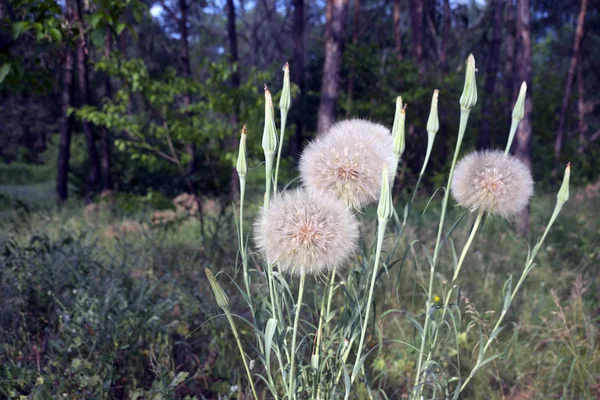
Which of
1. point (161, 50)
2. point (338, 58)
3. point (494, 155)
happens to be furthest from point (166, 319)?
point (161, 50)

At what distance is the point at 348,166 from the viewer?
1729 mm

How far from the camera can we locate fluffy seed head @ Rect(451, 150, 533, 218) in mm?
1892

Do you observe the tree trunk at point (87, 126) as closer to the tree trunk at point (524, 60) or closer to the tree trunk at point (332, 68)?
the tree trunk at point (332, 68)

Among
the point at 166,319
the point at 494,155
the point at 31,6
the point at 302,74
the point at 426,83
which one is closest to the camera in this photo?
the point at 494,155

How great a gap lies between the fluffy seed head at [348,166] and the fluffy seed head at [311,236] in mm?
136

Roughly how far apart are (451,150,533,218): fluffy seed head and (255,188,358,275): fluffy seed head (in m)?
0.57

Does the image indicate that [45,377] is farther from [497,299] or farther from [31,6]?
[497,299]

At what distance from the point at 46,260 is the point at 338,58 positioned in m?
4.68

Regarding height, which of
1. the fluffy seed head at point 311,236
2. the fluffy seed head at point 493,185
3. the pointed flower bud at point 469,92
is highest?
the pointed flower bud at point 469,92

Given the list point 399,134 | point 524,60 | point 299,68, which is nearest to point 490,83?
point 299,68

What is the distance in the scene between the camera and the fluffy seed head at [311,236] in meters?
1.58

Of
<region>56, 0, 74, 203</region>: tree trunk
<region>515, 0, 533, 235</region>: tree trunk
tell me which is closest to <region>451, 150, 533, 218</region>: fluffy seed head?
<region>515, 0, 533, 235</region>: tree trunk

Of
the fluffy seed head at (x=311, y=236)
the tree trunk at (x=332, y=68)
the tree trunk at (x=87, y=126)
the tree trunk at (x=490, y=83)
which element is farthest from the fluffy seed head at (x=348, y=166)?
the tree trunk at (x=490, y=83)

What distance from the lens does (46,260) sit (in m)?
3.66
